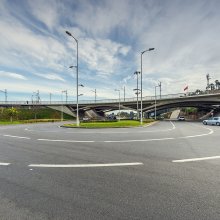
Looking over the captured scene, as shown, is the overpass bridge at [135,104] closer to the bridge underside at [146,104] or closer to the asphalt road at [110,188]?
the bridge underside at [146,104]

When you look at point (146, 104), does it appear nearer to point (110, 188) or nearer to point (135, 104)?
point (135, 104)

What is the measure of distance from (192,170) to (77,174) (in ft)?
10.5

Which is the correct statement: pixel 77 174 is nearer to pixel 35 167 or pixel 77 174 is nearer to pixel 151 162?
pixel 35 167

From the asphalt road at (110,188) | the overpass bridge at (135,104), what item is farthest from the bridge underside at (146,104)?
the asphalt road at (110,188)

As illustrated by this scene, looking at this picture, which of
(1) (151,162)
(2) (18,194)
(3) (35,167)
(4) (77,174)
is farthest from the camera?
(1) (151,162)

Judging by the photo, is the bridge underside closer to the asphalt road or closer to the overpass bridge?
the overpass bridge

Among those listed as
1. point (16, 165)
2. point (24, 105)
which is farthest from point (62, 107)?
point (16, 165)

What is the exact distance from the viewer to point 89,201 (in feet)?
10.4

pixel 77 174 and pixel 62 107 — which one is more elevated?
pixel 62 107

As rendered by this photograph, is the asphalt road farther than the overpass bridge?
No

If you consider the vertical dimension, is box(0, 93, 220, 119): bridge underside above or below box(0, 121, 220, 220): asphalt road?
above

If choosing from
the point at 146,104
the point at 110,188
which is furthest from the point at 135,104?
the point at 110,188

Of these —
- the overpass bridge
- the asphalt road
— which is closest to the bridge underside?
the overpass bridge

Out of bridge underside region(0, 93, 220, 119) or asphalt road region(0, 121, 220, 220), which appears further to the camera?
bridge underside region(0, 93, 220, 119)
